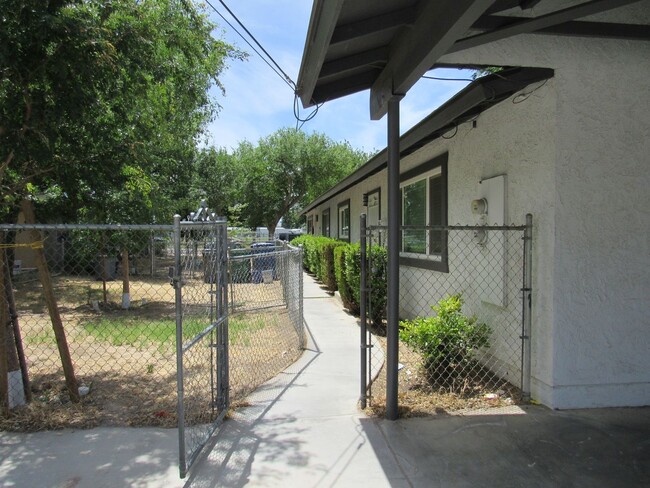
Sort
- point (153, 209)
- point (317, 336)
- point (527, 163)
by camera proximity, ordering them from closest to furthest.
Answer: point (527, 163), point (317, 336), point (153, 209)

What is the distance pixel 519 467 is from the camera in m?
3.21

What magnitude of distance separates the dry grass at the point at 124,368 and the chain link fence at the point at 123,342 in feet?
0.04

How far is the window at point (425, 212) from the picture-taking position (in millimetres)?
6414

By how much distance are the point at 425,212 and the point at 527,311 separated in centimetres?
307

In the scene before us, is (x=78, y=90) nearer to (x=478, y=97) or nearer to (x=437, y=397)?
(x=478, y=97)

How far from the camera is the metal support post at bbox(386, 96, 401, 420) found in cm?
Answer: 388

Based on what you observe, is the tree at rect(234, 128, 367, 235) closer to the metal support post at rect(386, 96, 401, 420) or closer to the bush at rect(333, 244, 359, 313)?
the bush at rect(333, 244, 359, 313)

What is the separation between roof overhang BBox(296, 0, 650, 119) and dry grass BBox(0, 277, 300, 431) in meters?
2.27

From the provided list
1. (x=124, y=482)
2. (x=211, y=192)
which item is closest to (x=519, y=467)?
(x=124, y=482)

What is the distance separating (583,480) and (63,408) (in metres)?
4.26

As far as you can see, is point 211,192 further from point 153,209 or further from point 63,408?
point 63,408

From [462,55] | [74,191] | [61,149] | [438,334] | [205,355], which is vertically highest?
[462,55]

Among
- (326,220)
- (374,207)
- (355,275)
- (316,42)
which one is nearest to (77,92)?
(316,42)

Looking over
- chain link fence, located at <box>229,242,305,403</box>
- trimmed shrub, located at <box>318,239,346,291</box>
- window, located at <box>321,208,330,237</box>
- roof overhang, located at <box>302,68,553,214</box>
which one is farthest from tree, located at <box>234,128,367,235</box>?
roof overhang, located at <box>302,68,553,214</box>
